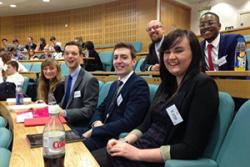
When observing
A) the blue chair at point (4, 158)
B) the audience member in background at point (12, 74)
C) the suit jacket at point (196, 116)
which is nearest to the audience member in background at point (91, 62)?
the audience member in background at point (12, 74)

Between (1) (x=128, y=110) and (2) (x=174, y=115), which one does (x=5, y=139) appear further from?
(2) (x=174, y=115)

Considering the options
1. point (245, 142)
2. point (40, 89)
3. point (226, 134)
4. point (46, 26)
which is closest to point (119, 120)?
point (226, 134)

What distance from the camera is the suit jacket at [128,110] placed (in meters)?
1.96

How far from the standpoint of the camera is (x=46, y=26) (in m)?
13.3

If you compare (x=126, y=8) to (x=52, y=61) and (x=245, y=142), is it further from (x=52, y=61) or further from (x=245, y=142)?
(x=245, y=142)

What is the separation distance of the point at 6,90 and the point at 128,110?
109 inches

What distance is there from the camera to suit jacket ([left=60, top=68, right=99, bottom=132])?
7.73 feet

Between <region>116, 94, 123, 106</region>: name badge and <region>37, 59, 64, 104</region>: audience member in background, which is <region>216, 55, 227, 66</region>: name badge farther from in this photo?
<region>37, 59, 64, 104</region>: audience member in background

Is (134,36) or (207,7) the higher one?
(207,7)

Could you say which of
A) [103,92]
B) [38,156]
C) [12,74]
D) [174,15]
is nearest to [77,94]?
[103,92]

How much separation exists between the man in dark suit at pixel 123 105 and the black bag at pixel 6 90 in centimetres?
233

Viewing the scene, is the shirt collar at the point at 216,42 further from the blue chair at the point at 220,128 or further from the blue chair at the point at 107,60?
the blue chair at the point at 107,60

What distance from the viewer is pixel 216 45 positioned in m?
2.67

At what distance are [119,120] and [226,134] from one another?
0.83 m
